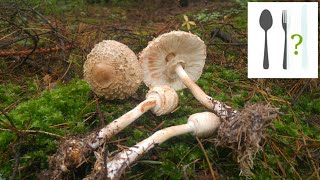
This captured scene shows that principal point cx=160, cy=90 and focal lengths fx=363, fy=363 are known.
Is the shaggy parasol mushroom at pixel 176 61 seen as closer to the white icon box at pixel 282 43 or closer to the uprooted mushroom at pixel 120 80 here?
the uprooted mushroom at pixel 120 80

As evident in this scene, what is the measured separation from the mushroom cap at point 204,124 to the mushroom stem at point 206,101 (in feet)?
0.30

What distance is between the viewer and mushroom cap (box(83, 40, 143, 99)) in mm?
3146

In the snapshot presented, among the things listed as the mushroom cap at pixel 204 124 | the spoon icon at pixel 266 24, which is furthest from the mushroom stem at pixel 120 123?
the spoon icon at pixel 266 24

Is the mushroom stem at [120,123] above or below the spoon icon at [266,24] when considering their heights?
below

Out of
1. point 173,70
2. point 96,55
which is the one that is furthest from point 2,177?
point 173,70

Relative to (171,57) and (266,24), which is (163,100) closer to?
(171,57)

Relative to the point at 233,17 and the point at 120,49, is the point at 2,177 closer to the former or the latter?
the point at 120,49

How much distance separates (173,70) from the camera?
12.1ft

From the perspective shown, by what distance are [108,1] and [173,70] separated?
→ 7283mm

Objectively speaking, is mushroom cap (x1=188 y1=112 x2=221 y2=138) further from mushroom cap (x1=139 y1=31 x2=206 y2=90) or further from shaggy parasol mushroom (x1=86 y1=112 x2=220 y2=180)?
mushroom cap (x1=139 y1=31 x2=206 y2=90)

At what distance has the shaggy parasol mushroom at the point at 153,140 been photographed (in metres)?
2.35

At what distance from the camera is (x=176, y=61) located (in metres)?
3.62

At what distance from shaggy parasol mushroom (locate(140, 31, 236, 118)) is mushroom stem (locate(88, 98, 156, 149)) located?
19.7 inches

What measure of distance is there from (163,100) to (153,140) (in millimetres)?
543
